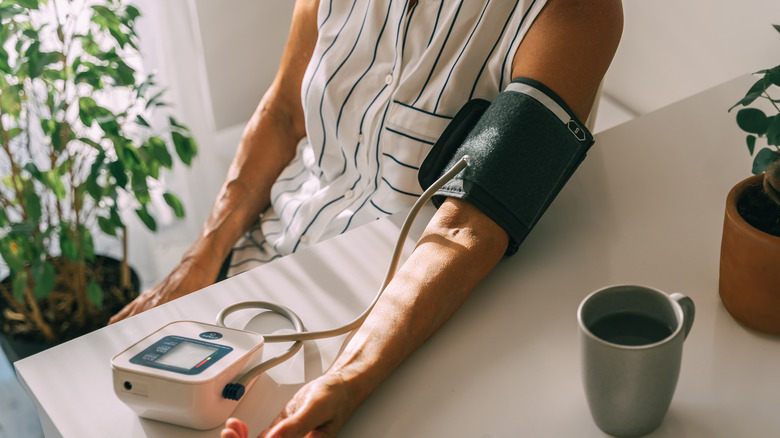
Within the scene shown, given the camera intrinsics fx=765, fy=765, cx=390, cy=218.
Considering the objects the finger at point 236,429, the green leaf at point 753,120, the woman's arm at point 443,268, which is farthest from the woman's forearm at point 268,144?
the green leaf at point 753,120

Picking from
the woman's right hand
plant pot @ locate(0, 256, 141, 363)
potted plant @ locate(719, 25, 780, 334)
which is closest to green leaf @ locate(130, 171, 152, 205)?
the woman's right hand

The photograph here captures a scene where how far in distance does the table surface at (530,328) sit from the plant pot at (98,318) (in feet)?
2.85

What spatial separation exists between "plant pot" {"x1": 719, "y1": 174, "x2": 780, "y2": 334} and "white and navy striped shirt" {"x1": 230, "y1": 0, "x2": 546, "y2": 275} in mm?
329

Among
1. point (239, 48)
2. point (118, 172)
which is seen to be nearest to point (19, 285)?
point (118, 172)

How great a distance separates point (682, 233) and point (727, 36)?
479mm

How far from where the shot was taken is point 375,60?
110 centimetres

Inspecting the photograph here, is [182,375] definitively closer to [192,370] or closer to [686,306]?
[192,370]

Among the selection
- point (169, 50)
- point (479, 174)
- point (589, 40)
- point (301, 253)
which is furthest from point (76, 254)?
point (589, 40)

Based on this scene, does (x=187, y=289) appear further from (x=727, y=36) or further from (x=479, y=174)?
(x=727, y=36)

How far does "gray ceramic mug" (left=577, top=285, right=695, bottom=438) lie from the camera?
57 cm

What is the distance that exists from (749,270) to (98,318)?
4.27 ft

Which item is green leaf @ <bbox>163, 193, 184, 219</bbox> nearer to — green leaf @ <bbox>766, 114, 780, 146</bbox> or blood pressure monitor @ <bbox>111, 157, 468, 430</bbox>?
blood pressure monitor @ <bbox>111, 157, 468, 430</bbox>

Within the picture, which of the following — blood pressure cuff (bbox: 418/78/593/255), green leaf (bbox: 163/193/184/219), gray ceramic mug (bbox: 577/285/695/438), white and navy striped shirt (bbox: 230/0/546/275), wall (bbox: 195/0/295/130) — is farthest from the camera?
wall (bbox: 195/0/295/130)

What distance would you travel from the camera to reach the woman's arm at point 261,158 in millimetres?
1187
